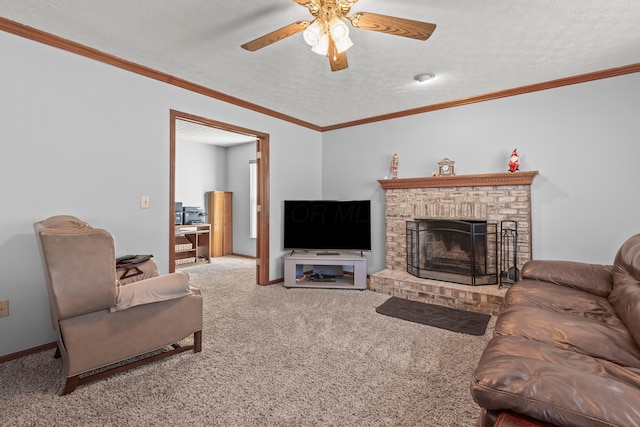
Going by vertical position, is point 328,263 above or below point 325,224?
below

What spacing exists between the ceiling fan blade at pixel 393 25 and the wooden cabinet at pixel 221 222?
220 inches

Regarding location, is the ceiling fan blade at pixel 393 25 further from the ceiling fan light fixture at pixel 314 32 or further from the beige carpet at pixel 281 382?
the beige carpet at pixel 281 382

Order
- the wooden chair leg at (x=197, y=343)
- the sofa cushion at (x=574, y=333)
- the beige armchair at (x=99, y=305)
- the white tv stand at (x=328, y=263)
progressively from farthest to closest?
the white tv stand at (x=328, y=263) → the wooden chair leg at (x=197, y=343) → the beige armchair at (x=99, y=305) → the sofa cushion at (x=574, y=333)

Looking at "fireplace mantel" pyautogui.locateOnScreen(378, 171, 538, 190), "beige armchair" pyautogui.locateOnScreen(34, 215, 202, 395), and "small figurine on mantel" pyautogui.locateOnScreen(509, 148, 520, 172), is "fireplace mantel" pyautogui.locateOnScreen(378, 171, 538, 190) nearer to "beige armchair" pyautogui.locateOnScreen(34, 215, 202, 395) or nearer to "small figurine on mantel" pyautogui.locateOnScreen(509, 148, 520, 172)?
"small figurine on mantel" pyautogui.locateOnScreen(509, 148, 520, 172)

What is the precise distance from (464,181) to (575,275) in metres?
1.67

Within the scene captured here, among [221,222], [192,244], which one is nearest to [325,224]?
[192,244]

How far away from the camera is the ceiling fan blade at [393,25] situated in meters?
1.77

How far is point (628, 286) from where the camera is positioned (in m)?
1.90

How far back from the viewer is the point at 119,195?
111 inches

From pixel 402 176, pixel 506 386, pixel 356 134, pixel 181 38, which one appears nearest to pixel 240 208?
pixel 356 134

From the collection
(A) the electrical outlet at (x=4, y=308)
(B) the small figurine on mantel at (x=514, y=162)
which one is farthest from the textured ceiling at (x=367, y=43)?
(A) the electrical outlet at (x=4, y=308)

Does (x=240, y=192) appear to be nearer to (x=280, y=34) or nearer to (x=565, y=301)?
(x=280, y=34)

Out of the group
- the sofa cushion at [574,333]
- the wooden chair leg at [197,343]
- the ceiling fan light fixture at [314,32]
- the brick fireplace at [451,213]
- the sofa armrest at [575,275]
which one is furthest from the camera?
the brick fireplace at [451,213]

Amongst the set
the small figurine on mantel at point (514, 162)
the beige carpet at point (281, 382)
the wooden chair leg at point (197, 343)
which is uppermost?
the small figurine on mantel at point (514, 162)
